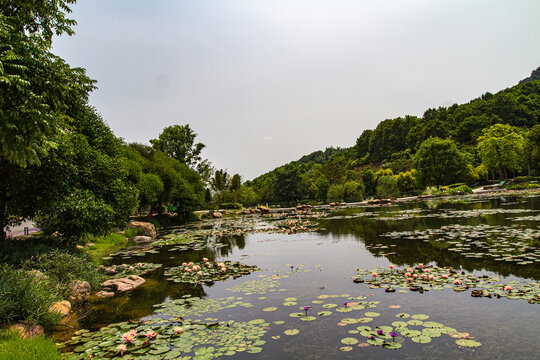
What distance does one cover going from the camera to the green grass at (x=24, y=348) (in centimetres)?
370

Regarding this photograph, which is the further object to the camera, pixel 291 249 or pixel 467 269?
pixel 291 249

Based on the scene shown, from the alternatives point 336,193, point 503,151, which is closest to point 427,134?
point 503,151

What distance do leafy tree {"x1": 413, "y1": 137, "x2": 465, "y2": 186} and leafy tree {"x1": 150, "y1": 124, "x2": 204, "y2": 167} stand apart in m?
44.4

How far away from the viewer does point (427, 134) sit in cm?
9044

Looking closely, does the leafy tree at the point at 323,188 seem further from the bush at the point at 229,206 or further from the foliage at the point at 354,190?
the bush at the point at 229,206

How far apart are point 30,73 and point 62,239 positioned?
660 centimetres

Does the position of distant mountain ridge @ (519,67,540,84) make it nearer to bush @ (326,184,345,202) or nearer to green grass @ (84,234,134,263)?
bush @ (326,184,345,202)

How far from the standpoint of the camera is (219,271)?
351 inches

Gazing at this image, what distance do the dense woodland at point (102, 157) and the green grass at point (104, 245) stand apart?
199 centimetres

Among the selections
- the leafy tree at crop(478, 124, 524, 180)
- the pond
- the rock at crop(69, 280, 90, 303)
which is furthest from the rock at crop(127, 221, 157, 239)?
the leafy tree at crop(478, 124, 524, 180)

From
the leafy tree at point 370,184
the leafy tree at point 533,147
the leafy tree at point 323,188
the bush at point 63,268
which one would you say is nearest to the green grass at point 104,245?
the bush at point 63,268

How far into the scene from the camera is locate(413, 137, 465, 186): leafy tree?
177ft

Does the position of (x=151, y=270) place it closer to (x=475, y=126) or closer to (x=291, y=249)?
(x=291, y=249)

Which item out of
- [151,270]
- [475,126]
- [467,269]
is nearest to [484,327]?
[467,269]
